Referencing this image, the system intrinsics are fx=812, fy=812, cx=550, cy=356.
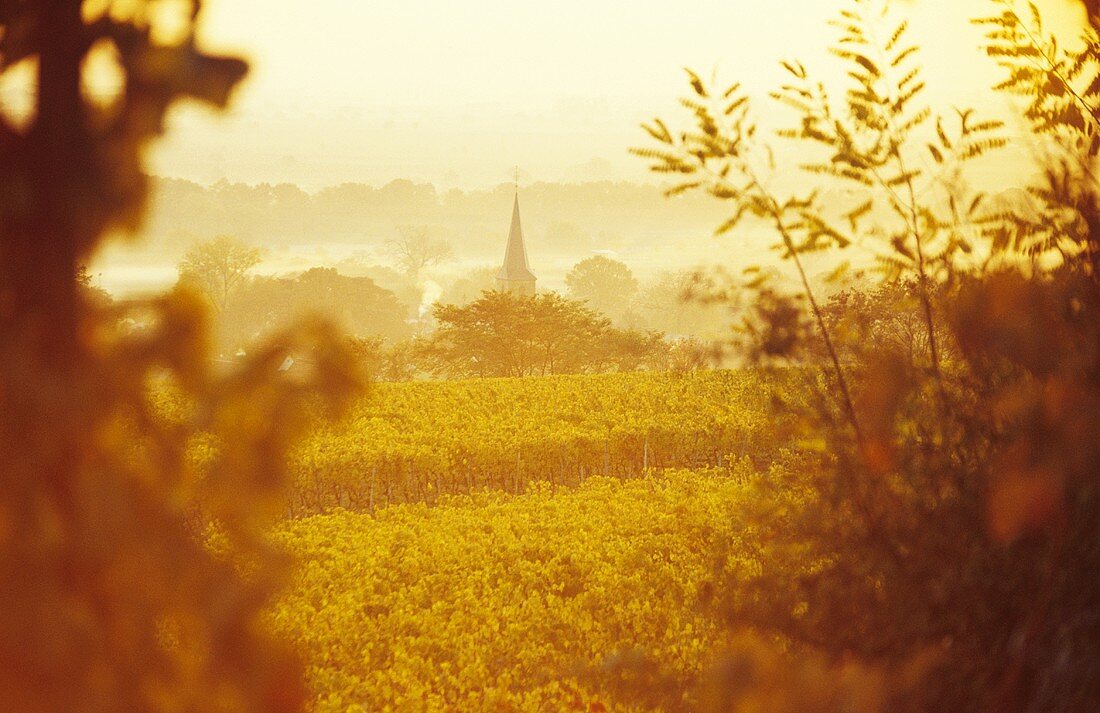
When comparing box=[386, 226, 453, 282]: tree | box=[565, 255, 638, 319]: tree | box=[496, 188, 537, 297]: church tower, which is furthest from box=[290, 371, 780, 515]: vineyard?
box=[386, 226, 453, 282]: tree

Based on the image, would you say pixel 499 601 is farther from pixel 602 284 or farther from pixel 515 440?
pixel 602 284

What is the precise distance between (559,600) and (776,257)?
777cm

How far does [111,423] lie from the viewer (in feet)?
4.51

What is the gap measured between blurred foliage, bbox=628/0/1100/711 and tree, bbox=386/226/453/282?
88134mm

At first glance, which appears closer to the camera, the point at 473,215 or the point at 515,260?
the point at 515,260

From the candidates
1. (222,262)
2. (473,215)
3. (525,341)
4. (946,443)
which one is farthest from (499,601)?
(473,215)

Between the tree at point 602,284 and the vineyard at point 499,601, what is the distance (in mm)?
68328

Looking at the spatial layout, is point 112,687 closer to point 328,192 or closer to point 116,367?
point 116,367

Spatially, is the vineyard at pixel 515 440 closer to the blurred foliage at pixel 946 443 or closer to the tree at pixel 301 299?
the blurred foliage at pixel 946 443

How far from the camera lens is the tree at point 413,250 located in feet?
300

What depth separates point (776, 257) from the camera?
3607mm

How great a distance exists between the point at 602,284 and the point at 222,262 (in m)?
38.8

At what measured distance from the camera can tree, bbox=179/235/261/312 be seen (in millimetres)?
57500

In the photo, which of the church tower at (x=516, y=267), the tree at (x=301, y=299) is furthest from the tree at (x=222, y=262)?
the church tower at (x=516, y=267)
